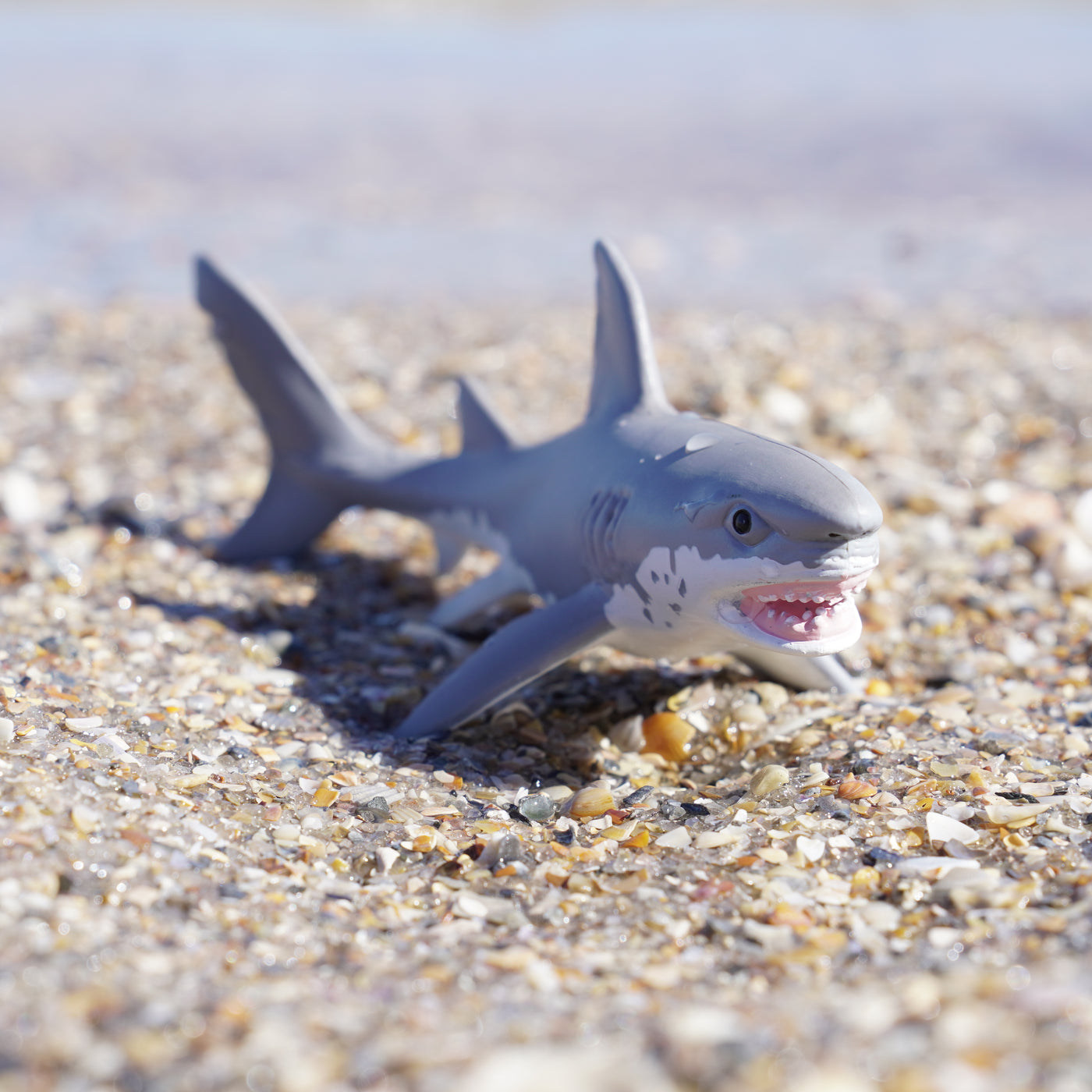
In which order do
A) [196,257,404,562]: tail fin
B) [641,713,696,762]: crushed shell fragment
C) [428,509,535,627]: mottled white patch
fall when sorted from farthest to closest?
1. [196,257,404,562]: tail fin
2. [428,509,535,627]: mottled white patch
3. [641,713,696,762]: crushed shell fragment

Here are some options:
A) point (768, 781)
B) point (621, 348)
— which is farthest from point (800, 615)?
point (621, 348)

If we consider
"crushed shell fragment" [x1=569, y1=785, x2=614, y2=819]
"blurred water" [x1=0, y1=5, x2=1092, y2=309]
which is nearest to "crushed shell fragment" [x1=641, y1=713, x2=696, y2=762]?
"crushed shell fragment" [x1=569, y1=785, x2=614, y2=819]

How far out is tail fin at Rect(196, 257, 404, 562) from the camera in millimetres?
5402

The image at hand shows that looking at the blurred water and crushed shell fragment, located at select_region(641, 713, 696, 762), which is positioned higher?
the blurred water

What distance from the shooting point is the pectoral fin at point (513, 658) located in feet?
13.1

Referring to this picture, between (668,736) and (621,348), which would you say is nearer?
(668,736)

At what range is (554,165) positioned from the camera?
19.7 m

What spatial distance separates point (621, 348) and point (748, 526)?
1.26 m

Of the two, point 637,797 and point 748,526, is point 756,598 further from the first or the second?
point 637,797

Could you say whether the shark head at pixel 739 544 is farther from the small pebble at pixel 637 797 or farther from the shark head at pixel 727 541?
the small pebble at pixel 637 797

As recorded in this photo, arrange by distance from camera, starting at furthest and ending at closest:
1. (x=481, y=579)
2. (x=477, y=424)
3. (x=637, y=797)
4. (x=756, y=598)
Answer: (x=477, y=424), (x=481, y=579), (x=637, y=797), (x=756, y=598)

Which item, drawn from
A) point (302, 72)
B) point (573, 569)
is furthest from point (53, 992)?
point (302, 72)

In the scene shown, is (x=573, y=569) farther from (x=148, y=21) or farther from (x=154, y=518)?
(x=148, y=21)

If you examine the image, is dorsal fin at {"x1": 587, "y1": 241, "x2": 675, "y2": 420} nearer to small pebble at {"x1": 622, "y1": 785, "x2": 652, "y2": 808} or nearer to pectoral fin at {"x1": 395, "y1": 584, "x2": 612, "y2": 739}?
pectoral fin at {"x1": 395, "y1": 584, "x2": 612, "y2": 739}
